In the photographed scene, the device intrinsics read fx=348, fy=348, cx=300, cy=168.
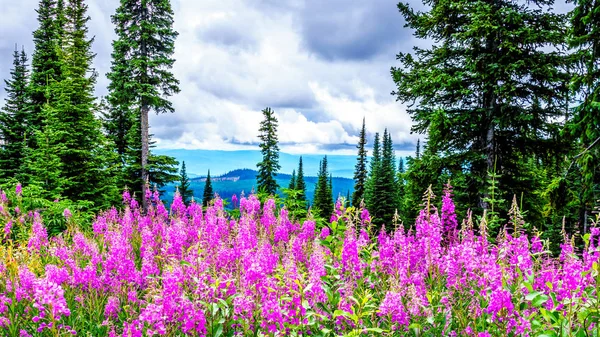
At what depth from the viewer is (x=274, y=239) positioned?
6.41 meters

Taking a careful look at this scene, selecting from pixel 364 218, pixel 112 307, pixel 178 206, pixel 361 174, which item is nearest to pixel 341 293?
pixel 364 218

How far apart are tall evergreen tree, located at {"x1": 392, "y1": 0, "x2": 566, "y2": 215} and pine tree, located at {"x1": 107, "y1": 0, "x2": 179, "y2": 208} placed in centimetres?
1510

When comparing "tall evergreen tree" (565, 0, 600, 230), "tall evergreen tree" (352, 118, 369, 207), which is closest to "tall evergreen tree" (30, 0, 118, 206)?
"tall evergreen tree" (565, 0, 600, 230)

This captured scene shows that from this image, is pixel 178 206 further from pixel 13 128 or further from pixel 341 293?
pixel 13 128

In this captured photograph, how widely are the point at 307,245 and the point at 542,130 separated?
445 inches

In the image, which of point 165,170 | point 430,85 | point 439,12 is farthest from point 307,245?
point 165,170

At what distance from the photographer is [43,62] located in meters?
24.4

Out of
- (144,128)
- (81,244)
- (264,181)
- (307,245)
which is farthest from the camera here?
(264,181)

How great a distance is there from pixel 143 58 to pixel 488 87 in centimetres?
1906

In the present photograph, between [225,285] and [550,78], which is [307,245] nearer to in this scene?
[225,285]

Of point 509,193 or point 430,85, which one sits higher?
point 430,85

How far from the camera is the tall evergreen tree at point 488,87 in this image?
37.4 feet

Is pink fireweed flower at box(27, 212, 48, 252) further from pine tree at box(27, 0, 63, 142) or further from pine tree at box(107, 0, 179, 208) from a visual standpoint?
pine tree at box(27, 0, 63, 142)

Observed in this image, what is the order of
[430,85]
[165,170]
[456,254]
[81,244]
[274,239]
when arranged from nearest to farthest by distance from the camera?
[456,254]
[81,244]
[274,239]
[430,85]
[165,170]
